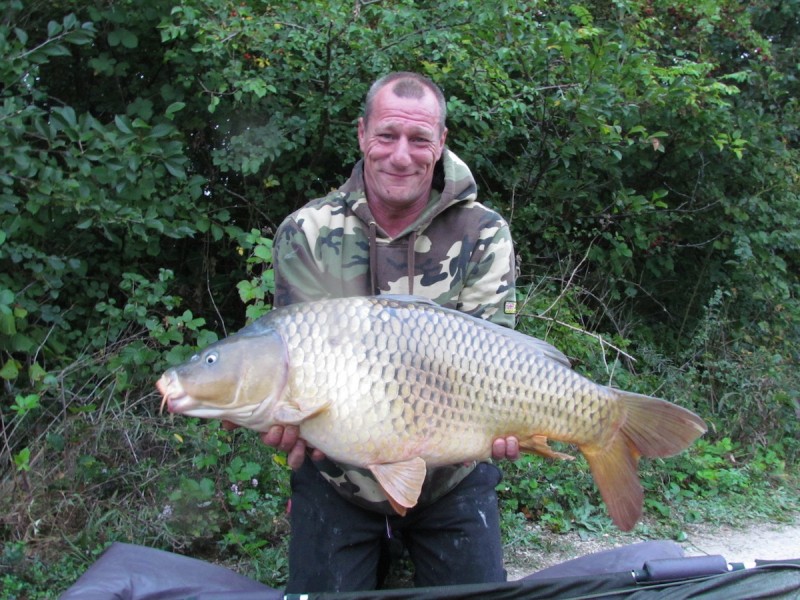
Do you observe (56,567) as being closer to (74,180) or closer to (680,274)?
(74,180)

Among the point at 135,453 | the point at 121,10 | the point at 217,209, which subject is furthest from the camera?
the point at 217,209

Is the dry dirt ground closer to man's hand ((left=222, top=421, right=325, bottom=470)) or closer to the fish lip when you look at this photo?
man's hand ((left=222, top=421, right=325, bottom=470))

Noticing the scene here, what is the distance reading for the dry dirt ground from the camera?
246 cm

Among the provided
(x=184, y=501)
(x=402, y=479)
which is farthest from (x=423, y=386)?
(x=184, y=501)

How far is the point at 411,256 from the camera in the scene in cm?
188

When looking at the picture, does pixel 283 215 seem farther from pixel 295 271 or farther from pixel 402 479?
pixel 402 479

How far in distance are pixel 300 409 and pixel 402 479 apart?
235 millimetres

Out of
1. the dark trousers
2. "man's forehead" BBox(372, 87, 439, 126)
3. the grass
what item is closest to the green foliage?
the grass

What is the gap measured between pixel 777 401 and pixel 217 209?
2702 mm

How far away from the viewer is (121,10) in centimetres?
301

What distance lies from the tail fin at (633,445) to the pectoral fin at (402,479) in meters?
0.36

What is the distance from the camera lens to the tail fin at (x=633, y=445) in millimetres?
1567

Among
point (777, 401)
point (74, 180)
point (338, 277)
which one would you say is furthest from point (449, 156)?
point (777, 401)

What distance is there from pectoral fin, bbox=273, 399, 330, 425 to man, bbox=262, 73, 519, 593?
15.6 inches
